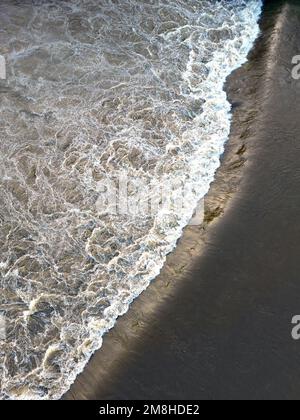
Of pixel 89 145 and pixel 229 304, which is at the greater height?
pixel 89 145

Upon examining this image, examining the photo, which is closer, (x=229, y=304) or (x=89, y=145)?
(x=229, y=304)

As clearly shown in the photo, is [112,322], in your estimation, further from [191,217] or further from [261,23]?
[261,23]

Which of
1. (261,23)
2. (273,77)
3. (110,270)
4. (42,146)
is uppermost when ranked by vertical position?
(261,23)

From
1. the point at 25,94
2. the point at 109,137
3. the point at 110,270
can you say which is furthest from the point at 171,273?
the point at 25,94

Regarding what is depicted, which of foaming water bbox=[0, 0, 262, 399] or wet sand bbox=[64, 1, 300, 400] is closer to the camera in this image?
wet sand bbox=[64, 1, 300, 400]
